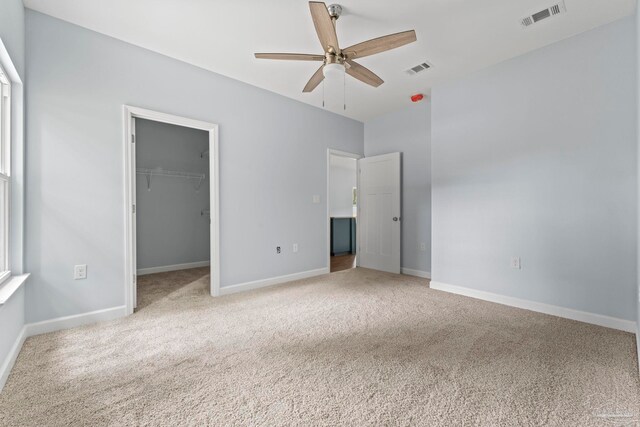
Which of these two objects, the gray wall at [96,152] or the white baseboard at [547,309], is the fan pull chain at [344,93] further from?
the white baseboard at [547,309]

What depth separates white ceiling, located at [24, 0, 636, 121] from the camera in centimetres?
237

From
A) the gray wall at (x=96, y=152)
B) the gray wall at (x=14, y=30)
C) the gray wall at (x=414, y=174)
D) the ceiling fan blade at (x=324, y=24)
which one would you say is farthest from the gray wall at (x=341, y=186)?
the gray wall at (x=14, y=30)

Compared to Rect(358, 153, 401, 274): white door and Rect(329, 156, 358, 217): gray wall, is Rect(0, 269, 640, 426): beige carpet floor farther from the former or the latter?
Rect(329, 156, 358, 217): gray wall

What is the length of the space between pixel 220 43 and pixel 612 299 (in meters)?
4.21

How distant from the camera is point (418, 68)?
3.38 metres

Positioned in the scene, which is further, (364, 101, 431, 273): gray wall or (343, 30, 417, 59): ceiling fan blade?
(364, 101, 431, 273): gray wall

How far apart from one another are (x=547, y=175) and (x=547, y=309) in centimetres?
130

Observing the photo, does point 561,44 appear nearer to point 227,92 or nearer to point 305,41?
point 305,41

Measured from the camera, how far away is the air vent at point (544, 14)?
93.7 inches

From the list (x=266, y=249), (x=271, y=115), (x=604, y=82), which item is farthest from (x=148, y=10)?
(x=604, y=82)

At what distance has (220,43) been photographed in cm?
289

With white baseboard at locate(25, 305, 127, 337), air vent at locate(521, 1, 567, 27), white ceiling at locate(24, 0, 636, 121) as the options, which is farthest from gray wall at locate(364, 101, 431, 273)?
white baseboard at locate(25, 305, 127, 337)

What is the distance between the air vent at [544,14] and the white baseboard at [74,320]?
4425mm

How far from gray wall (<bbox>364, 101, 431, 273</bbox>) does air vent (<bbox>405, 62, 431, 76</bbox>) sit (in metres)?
1.04
